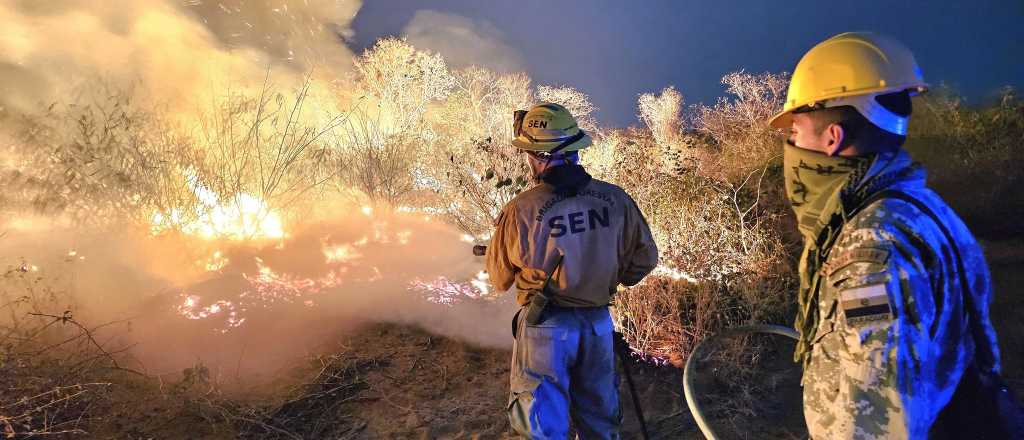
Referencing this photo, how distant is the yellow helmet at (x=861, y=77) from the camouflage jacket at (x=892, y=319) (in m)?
0.19

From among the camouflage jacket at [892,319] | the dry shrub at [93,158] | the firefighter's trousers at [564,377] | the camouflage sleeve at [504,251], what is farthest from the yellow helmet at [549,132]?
the dry shrub at [93,158]

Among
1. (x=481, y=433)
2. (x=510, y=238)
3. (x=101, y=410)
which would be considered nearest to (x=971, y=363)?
(x=510, y=238)

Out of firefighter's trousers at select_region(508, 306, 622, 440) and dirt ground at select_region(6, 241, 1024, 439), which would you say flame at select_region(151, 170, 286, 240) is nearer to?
dirt ground at select_region(6, 241, 1024, 439)

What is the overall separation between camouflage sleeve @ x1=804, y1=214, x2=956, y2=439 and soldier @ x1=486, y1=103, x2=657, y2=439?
1755mm

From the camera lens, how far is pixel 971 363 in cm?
148

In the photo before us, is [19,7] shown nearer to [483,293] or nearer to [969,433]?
[483,293]

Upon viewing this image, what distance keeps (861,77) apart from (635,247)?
6.40 feet

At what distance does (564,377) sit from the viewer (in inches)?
122

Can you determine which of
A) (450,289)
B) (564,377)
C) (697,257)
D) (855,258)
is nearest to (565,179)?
(564,377)

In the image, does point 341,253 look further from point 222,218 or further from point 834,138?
point 834,138

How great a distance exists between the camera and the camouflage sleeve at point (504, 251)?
3186mm

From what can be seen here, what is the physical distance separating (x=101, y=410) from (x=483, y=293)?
183 inches

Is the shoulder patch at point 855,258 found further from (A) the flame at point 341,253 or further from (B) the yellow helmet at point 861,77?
(A) the flame at point 341,253

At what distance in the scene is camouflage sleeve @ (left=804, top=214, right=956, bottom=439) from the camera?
1.30m
